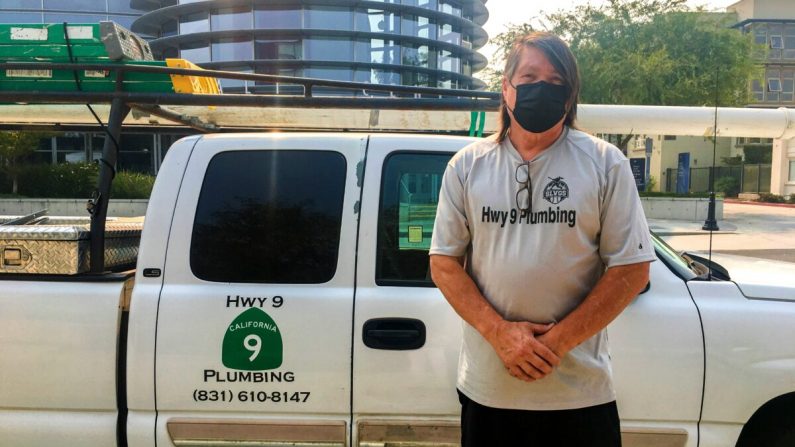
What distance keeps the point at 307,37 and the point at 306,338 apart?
102 feet

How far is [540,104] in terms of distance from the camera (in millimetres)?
1693

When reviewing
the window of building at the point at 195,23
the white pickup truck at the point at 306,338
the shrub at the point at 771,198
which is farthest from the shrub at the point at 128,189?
the shrub at the point at 771,198

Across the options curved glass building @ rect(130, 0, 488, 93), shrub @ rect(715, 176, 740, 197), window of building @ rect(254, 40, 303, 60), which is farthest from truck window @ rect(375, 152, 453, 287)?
shrub @ rect(715, 176, 740, 197)

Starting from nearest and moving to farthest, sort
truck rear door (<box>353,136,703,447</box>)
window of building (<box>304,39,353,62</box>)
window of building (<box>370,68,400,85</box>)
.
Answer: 1. truck rear door (<box>353,136,703,447</box>)
2. window of building (<box>304,39,353,62</box>)
3. window of building (<box>370,68,400,85</box>)

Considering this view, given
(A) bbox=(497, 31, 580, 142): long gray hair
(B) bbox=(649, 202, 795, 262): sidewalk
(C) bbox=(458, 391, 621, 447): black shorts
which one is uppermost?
(A) bbox=(497, 31, 580, 142): long gray hair

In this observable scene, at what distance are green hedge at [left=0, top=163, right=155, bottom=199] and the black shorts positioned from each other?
19320 mm

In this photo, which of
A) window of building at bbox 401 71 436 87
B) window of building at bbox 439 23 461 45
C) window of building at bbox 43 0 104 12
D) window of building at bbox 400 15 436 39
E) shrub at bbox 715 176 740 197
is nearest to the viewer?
window of building at bbox 43 0 104 12

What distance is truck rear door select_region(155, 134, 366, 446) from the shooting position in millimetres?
2312

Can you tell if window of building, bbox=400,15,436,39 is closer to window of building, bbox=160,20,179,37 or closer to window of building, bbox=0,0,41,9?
window of building, bbox=160,20,179,37

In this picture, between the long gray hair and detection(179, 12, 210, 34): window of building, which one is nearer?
the long gray hair

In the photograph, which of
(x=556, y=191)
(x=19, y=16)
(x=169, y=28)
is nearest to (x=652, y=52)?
(x=556, y=191)

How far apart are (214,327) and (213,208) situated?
1.69ft

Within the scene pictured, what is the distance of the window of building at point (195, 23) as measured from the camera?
106 feet

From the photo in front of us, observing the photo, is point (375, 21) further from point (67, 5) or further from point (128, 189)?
point (128, 189)
